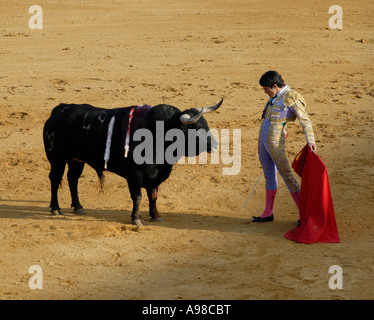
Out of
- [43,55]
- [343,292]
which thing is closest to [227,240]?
[343,292]

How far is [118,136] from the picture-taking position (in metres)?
7.69

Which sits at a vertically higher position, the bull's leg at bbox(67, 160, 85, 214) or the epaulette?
the epaulette

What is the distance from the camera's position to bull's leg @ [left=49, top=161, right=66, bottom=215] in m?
8.05

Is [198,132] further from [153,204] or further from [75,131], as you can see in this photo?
[75,131]

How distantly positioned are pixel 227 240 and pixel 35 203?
251 cm

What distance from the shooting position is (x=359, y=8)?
1828 centimetres

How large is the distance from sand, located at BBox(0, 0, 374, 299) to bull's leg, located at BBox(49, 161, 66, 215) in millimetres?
100

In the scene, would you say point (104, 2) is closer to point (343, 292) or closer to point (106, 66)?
point (106, 66)

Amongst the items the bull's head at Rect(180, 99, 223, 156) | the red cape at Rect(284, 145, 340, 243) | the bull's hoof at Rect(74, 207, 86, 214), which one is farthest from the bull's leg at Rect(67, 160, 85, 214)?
the red cape at Rect(284, 145, 340, 243)

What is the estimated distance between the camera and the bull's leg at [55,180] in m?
8.05

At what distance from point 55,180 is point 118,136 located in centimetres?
95

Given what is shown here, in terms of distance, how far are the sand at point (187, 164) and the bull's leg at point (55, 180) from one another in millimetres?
100

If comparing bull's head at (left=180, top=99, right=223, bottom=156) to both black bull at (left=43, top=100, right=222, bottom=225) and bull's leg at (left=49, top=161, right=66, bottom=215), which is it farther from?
bull's leg at (left=49, top=161, right=66, bottom=215)

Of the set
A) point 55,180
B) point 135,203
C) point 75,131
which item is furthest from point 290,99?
point 55,180
